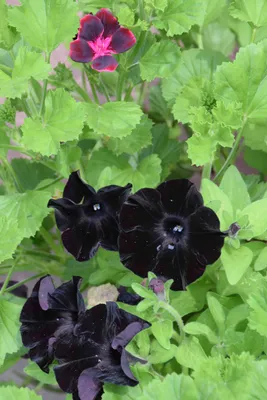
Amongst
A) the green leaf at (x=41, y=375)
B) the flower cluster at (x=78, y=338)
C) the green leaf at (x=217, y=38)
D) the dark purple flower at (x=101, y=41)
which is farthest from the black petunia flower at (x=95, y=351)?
the green leaf at (x=217, y=38)

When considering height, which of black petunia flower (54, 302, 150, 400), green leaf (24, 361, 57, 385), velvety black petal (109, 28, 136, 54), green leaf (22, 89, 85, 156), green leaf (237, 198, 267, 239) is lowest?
green leaf (24, 361, 57, 385)

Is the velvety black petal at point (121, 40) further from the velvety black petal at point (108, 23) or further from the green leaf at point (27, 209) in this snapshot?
the green leaf at point (27, 209)

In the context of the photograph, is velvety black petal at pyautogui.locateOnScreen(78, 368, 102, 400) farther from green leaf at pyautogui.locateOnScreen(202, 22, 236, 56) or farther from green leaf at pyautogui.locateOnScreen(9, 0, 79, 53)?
green leaf at pyautogui.locateOnScreen(202, 22, 236, 56)

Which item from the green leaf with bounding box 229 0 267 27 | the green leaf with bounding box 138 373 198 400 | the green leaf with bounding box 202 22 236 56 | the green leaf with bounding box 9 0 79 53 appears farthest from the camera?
the green leaf with bounding box 202 22 236 56

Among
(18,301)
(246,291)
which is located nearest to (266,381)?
(246,291)

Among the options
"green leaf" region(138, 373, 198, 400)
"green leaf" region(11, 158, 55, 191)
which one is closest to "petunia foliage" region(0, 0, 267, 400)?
"green leaf" region(138, 373, 198, 400)

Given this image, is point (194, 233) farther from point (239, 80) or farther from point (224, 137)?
point (239, 80)
